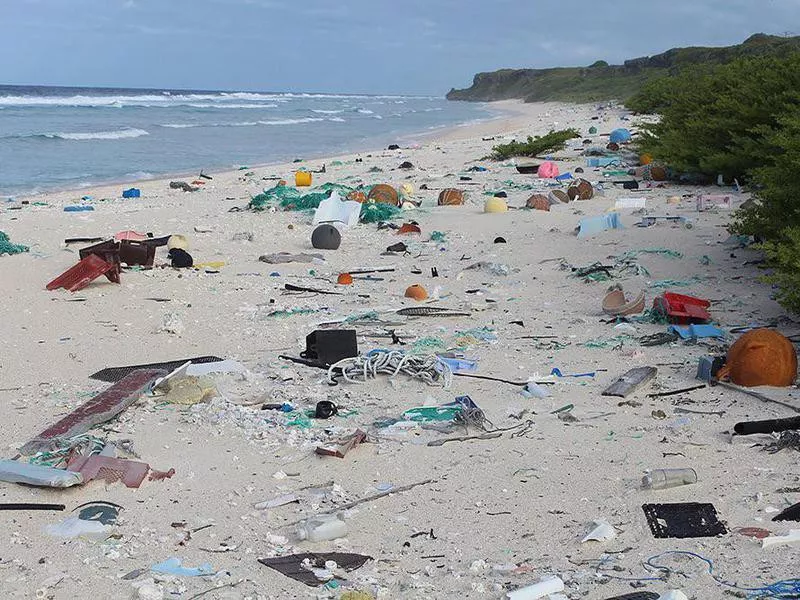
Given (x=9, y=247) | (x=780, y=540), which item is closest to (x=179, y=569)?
(x=780, y=540)

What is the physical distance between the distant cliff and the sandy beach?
81.3ft

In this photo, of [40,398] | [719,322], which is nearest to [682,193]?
[719,322]

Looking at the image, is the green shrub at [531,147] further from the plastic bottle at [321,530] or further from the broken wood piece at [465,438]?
the plastic bottle at [321,530]

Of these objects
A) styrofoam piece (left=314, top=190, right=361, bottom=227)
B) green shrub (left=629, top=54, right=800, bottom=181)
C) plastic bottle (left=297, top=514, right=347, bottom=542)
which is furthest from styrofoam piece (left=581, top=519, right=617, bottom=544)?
styrofoam piece (left=314, top=190, right=361, bottom=227)

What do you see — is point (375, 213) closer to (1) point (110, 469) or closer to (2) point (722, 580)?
(1) point (110, 469)

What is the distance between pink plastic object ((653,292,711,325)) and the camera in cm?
534

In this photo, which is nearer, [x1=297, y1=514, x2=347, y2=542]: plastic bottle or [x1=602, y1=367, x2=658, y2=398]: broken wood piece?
[x1=297, y1=514, x2=347, y2=542]: plastic bottle

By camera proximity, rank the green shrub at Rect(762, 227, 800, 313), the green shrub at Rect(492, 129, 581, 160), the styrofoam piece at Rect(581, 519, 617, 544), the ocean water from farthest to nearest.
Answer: the ocean water → the green shrub at Rect(492, 129, 581, 160) → the green shrub at Rect(762, 227, 800, 313) → the styrofoam piece at Rect(581, 519, 617, 544)

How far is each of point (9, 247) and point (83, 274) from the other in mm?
1807

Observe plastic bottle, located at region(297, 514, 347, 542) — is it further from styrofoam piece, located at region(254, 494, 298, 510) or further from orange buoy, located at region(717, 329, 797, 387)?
orange buoy, located at region(717, 329, 797, 387)

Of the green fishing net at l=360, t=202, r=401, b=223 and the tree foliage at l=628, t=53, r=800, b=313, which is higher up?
the tree foliage at l=628, t=53, r=800, b=313

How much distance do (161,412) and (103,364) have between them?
106 centimetres

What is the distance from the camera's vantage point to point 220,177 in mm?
15406

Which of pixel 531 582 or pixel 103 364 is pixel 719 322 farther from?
pixel 103 364
